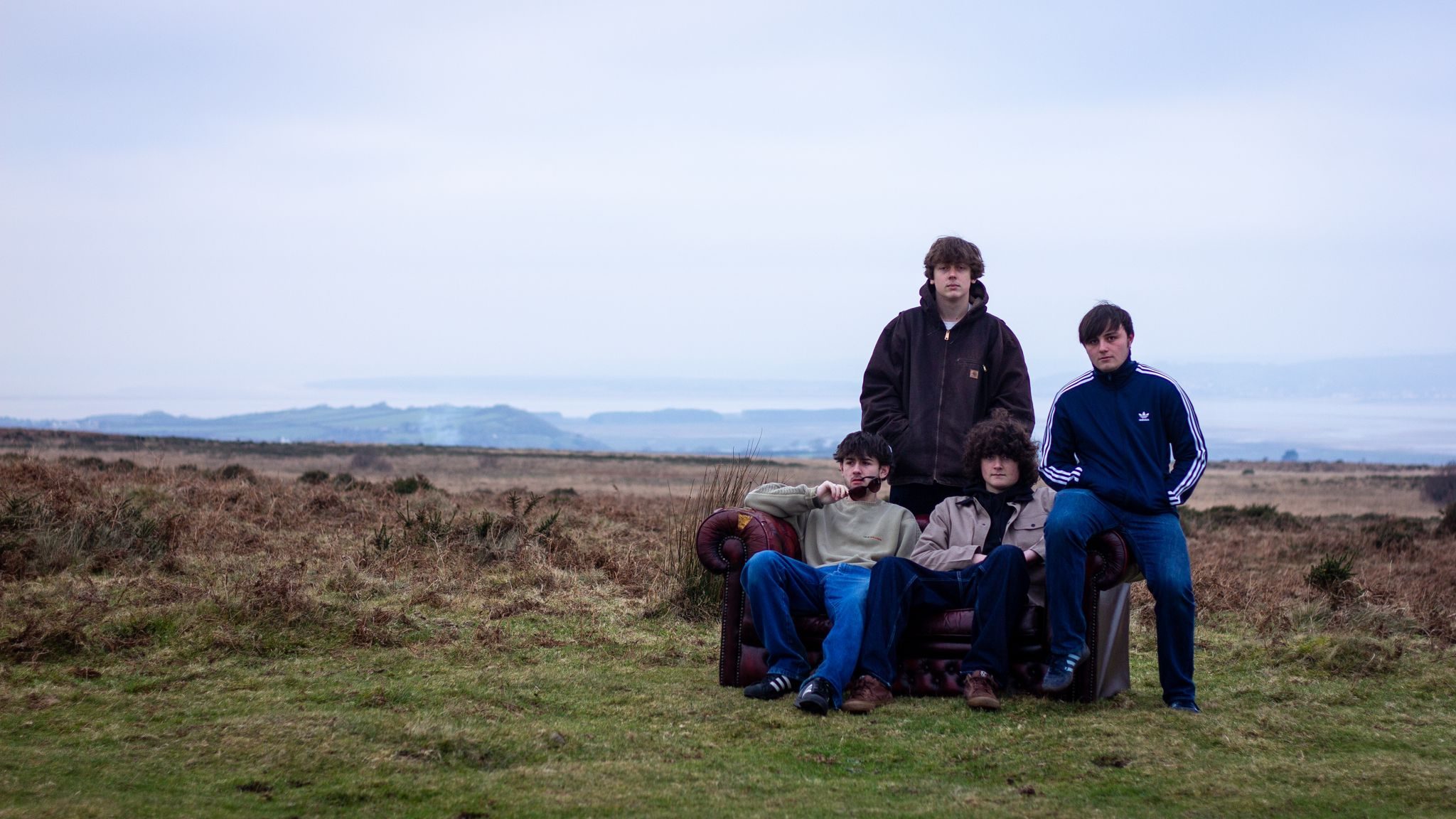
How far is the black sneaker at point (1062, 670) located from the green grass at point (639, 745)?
0.41 ft

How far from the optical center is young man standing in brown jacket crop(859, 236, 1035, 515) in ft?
19.2

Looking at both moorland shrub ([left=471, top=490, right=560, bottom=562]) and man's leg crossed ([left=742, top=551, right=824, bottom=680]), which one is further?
moorland shrub ([left=471, top=490, right=560, bottom=562])

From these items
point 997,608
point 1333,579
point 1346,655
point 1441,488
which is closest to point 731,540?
point 997,608

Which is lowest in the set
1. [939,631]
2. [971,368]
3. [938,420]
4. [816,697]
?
[816,697]

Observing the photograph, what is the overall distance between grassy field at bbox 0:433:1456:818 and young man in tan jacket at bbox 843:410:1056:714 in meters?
0.19

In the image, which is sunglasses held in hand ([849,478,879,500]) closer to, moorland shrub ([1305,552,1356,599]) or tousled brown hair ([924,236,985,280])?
tousled brown hair ([924,236,985,280])

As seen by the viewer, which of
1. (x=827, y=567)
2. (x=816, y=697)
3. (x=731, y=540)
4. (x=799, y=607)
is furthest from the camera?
(x=827, y=567)

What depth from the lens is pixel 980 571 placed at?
5160 mm

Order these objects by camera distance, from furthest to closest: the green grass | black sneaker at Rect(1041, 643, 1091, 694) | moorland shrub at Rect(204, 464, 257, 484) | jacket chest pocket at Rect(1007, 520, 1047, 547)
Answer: moorland shrub at Rect(204, 464, 257, 484)
jacket chest pocket at Rect(1007, 520, 1047, 547)
black sneaker at Rect(1041, 643, 1091, 694)
the green grass

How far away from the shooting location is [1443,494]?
30.0m

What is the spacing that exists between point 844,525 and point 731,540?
643 mm

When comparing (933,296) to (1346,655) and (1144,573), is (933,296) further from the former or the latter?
(1346,655)

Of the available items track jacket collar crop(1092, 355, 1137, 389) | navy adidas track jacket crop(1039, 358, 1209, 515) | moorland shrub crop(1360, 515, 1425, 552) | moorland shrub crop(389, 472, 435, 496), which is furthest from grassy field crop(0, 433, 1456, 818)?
moorland shrub crop(389, 472, 435, 496)

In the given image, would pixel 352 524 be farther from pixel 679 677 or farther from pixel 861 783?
pixel 861 783
